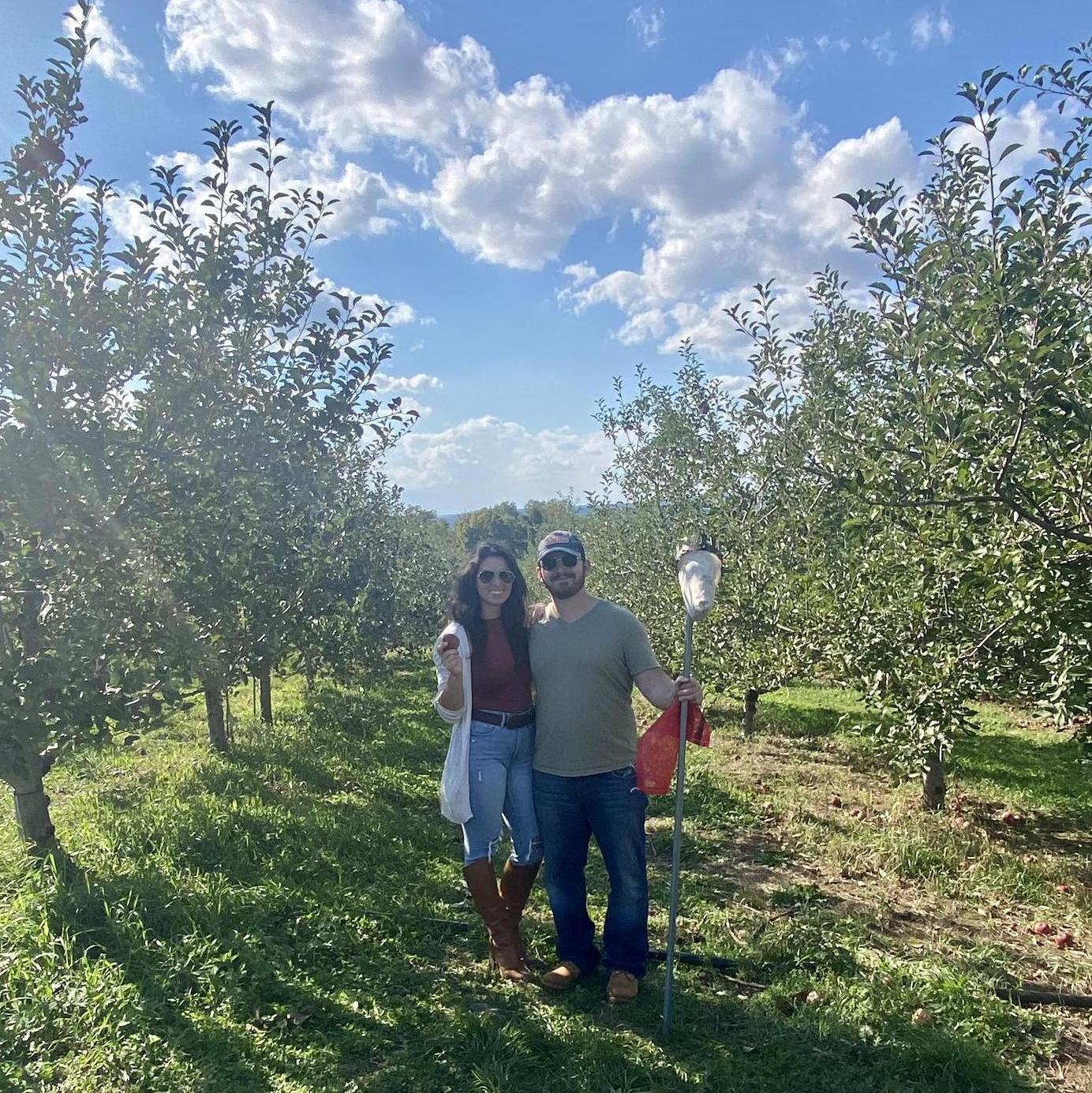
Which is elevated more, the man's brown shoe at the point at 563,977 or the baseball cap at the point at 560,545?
the baseball cap at the point at 560,545

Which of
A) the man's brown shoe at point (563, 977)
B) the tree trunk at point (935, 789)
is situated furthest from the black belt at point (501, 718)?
the tree trunk at point (935, 789)

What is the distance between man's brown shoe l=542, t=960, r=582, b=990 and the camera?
148 inches

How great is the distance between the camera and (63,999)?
11.7ft

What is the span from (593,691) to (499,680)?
49cm

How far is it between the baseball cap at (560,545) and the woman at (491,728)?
0.69 ft

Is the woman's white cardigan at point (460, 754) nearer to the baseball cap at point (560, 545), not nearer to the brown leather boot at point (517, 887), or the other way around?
the brown leather boot at point (517, 887)

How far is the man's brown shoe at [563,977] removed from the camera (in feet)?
12.3

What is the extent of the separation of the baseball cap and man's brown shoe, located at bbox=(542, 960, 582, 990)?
211 centimetres

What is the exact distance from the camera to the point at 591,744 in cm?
360

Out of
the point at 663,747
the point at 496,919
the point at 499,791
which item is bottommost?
the point at 496,919

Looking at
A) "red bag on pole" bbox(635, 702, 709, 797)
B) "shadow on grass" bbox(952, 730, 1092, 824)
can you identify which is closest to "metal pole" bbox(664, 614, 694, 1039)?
"red bag on pole" bbox(635, 702, 709, 797)

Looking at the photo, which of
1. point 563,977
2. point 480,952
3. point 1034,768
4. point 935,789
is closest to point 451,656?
point 563,977

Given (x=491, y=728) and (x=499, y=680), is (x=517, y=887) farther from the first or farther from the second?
(x=499, y=680)

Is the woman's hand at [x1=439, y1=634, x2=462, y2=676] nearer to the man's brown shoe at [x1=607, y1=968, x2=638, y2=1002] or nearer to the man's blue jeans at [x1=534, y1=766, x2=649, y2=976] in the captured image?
the man's blue jeans at [x1=534, y1=766, x2=649, y2=976]
